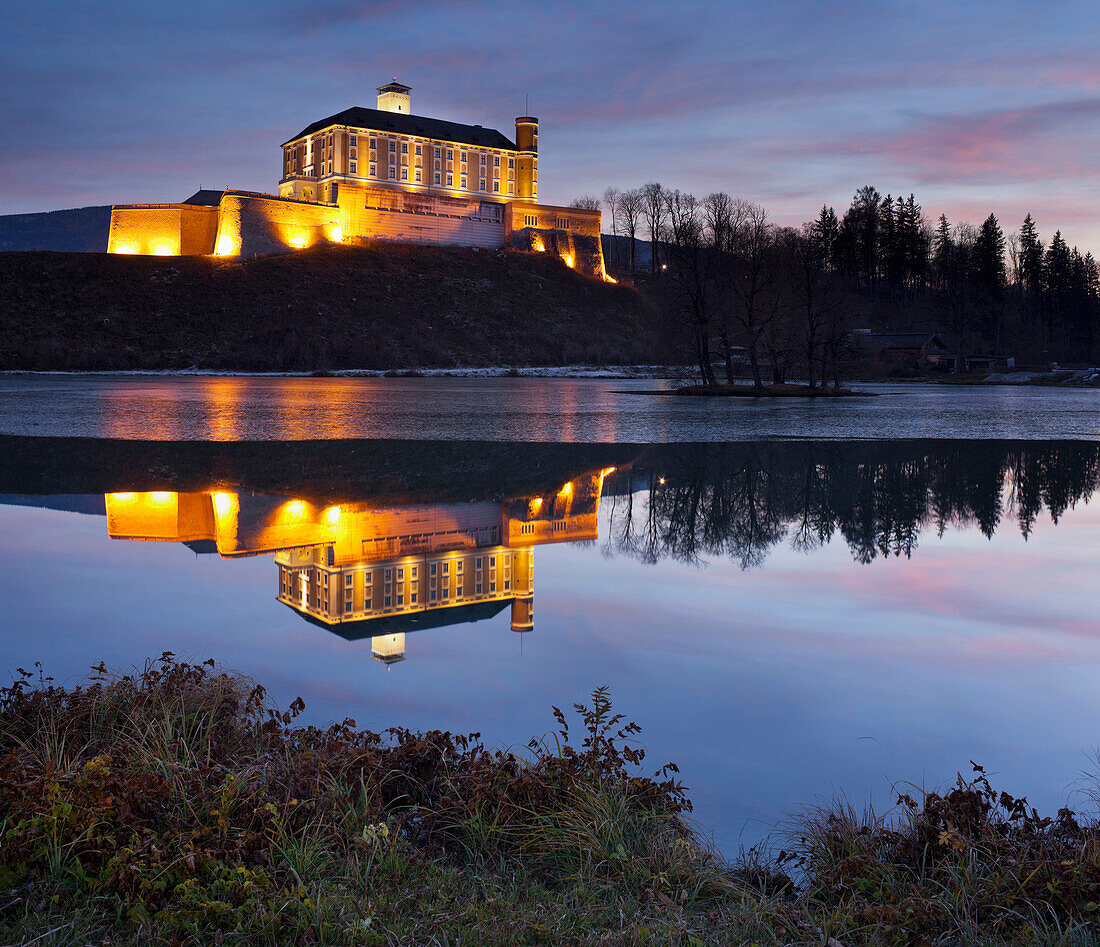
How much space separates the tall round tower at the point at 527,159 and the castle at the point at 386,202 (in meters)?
0.12

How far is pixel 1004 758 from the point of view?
4.60m

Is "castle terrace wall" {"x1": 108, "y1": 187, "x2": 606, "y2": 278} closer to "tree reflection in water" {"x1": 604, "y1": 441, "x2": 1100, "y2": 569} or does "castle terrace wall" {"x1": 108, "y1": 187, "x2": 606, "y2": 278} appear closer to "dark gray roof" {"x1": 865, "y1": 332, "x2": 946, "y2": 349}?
"dark gray roof" {"x1": 865, "y1": 332, "x2": 946, "y2": 349}

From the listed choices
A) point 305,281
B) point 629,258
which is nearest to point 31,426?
point 305,281

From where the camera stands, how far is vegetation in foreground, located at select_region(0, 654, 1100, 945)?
314 centimetres

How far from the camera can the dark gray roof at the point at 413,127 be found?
10381 centimetres

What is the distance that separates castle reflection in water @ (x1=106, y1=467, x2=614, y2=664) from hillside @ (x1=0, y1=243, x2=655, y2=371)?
6027 cm

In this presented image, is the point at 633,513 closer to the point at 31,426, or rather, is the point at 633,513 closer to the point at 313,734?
the point at 313,734

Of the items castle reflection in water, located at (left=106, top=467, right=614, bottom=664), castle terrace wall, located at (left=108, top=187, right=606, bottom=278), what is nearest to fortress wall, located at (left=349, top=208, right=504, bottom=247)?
castle terrace wall, located at (left=108, top=187, right=606, bottom=278)

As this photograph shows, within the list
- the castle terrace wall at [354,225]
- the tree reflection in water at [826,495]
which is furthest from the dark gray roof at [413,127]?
the tree reflection in water at [826,495]

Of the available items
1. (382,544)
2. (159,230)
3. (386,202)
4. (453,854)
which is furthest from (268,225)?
(453,854)

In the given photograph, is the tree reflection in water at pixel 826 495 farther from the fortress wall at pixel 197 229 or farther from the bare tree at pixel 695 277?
the fortress wall at pixel 197 229

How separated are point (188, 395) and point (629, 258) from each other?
109 meters

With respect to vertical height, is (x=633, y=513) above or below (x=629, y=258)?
below

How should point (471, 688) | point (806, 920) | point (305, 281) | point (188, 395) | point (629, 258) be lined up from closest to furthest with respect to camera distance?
1. point (806, 920)
2. point (471, 688)
3. point (188, 395)
4. point (305, 281)
5. point (629, 258)
